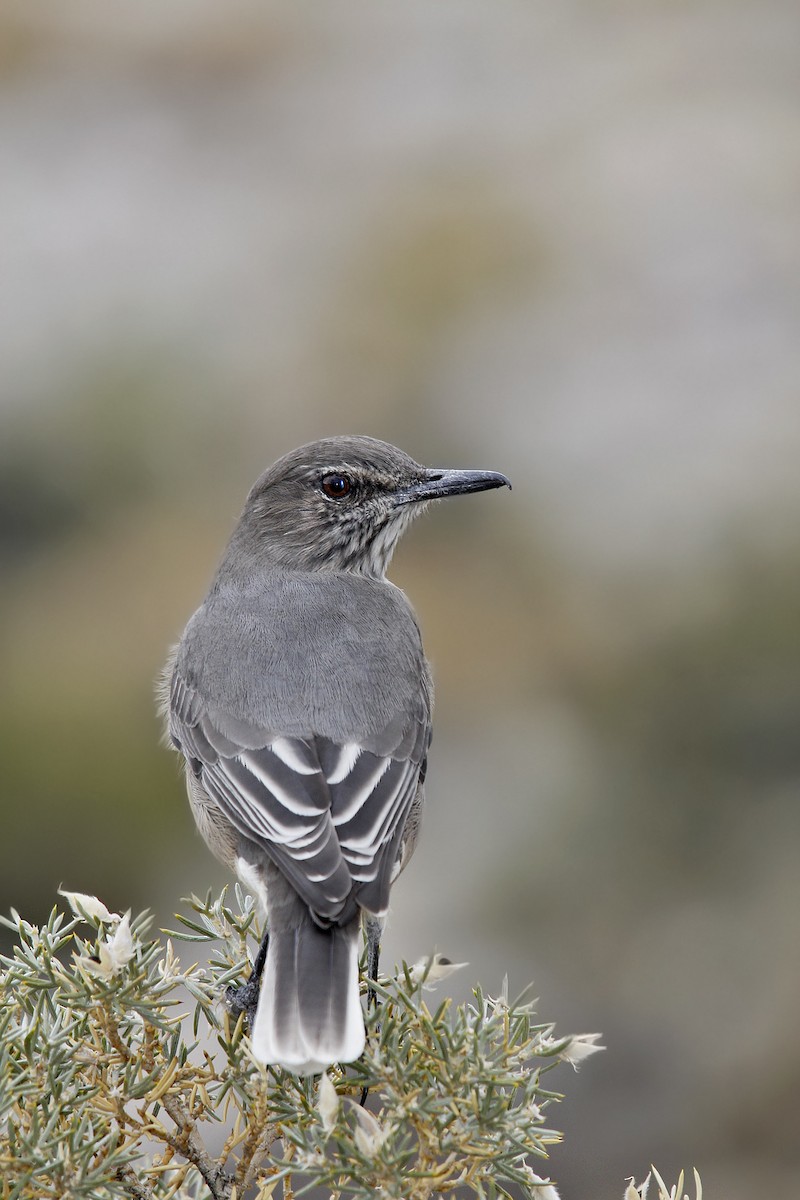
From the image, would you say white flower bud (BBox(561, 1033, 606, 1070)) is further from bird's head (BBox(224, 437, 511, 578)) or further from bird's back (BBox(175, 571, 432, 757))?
bird's head (BBox(224, 437, 511, 578))

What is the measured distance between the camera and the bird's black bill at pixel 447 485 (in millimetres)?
5020

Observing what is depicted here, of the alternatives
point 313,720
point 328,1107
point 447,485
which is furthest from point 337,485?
point 328,1107

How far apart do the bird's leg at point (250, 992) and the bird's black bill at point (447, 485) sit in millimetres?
1989

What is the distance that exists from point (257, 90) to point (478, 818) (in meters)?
9.09

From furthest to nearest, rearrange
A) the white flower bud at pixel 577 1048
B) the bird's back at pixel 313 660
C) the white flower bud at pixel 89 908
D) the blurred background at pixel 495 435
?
the blurred background at pixel 495 435
the bird's back at pixel 313 660
the white flower bud at pixel 89 908
the white flower bud at pixel 577 1048

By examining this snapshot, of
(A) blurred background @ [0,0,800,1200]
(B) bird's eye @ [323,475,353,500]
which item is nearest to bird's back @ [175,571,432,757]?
(B) bird's eye @ [323,475,353,500]

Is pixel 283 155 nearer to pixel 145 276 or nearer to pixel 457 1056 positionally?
pixel 145 276

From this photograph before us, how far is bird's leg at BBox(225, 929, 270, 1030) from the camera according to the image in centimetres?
355

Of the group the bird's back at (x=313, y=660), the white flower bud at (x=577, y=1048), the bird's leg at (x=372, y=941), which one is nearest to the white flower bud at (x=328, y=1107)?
the white flower bud at (x=577, y=1048)

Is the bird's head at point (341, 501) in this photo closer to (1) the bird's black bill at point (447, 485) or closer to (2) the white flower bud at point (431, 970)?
(1) the bird's black bill at point (447, 485)

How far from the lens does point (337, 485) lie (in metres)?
5.16

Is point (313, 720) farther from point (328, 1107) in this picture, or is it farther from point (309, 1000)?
point (328, 1107)

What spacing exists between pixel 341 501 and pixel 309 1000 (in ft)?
8.30

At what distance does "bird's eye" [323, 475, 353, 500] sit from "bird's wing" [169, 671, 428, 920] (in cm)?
108
